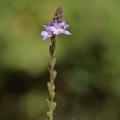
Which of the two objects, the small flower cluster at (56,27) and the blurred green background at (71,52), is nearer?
the small flower cluster at (56,27)

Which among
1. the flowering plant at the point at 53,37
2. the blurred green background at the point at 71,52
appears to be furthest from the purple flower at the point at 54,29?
the blurred green background at the point at 71,52

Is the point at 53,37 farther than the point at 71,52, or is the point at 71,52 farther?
the point at 71,52

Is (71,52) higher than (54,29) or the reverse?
higher

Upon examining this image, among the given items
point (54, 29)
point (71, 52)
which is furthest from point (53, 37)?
point (71, 52)

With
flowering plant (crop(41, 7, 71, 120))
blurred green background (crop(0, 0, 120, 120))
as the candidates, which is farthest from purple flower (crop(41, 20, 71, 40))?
blurred green background (crop(0, 0, 120, 120))

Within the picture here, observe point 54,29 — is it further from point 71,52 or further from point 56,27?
point 71,52

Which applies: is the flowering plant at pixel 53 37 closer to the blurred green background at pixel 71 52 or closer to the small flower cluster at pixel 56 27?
the small flower cluster at pixel 56 27

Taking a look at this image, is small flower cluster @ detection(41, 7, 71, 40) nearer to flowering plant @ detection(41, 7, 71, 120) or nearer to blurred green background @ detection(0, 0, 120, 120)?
flowering plant @ detection(41, 7, 71, 120)

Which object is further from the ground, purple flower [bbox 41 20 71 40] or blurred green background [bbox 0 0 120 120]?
blurred green background [bbox 0 0 120 120]
